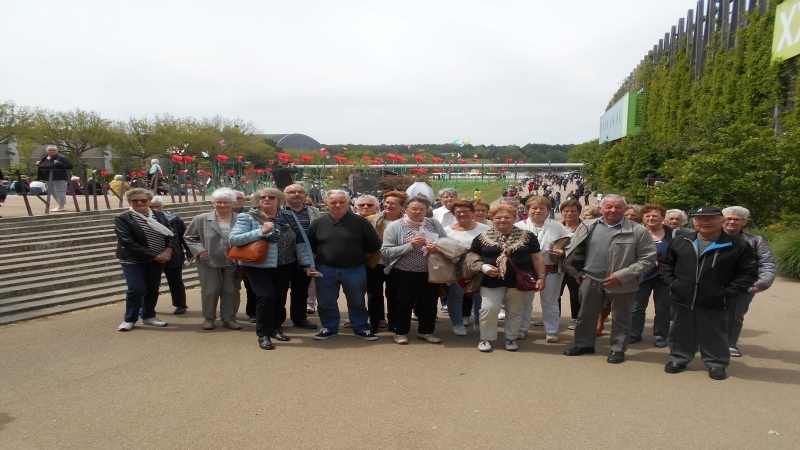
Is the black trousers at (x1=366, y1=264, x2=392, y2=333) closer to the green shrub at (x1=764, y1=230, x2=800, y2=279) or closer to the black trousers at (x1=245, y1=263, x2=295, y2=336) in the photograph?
the black trousers at (x1=245, y1=263, x2=295, y2=336)

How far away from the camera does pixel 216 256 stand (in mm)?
6184

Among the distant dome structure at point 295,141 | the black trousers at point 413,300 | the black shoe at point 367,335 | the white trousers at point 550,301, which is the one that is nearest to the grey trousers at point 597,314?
the white trousers at point 550,301

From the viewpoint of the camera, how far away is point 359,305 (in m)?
6.05

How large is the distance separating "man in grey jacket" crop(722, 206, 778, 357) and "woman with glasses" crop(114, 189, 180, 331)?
19.7 ft

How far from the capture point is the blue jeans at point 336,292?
19.5ft

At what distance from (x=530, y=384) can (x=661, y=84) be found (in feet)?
120

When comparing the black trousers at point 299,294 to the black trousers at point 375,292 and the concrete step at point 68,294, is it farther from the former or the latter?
the concrete step at point 68,294

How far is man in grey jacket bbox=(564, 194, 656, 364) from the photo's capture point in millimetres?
5250

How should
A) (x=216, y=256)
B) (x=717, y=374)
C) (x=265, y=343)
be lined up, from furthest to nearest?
(x=216, y=256) → (x=265, y=343) → (x=717, y=374)

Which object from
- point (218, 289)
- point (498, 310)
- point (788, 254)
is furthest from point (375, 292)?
point (788, 254)

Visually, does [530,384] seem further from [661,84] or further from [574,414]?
[661,84]

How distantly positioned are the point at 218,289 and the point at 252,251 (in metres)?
1.08

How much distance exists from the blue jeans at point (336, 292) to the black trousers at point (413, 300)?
0.39m

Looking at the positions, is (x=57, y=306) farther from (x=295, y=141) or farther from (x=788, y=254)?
(x=295, y=141)
